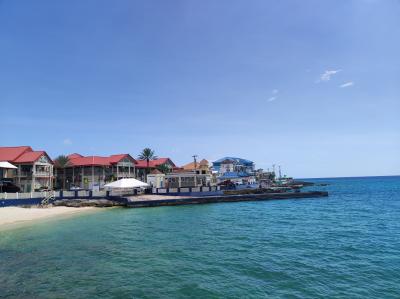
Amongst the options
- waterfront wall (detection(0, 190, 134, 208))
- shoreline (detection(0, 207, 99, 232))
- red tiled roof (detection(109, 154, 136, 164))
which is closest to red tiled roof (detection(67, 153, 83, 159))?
red tiled roof (detection(109, 154, 136, 164))

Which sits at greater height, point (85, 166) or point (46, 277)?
point (85, 166)

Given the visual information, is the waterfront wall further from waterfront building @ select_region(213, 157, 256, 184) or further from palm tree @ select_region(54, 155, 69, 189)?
waterfront building @ select_region(213, 157, 256, 184)

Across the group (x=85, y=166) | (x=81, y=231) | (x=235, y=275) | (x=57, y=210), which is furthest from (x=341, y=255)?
(x=85, y=166)

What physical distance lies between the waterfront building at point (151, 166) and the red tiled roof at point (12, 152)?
1078 inches

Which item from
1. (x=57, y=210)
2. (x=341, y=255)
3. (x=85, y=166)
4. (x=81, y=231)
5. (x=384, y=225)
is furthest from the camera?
(x=85, y=166)

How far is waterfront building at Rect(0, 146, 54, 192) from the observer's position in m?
55.3

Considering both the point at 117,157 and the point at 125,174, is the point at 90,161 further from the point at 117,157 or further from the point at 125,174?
the point at 125,174

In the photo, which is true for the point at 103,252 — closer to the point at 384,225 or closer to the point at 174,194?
the point at 384,225

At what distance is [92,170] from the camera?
66.9m

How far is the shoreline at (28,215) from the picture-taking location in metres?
30.4

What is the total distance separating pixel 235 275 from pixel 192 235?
9931 mm

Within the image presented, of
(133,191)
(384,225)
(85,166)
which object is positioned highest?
(85,166)

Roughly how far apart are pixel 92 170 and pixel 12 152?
54.0ft

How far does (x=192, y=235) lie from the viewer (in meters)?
22.8
